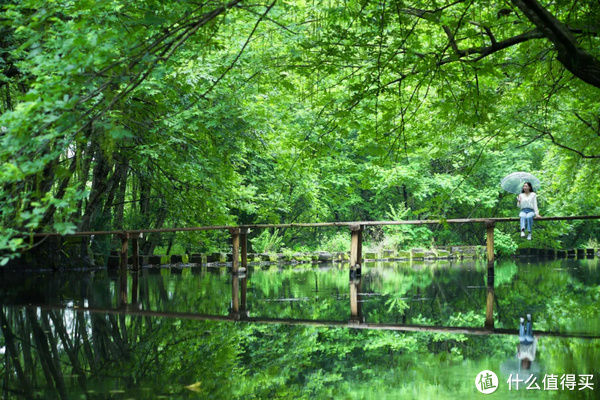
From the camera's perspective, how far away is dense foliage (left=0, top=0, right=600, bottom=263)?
4.13m

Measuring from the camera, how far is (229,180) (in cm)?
1544

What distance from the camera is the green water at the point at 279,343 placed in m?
4.17

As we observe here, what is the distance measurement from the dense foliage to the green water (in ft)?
3.75

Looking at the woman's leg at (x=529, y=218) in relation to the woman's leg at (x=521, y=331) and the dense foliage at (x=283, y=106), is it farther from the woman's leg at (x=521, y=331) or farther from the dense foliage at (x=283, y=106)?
the woman's leg at (x=521, y=331)

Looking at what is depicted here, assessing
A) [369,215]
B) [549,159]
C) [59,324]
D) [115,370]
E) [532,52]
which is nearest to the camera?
[115,370]

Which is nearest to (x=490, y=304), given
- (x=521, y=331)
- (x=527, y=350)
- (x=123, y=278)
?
(x=521, y=331)

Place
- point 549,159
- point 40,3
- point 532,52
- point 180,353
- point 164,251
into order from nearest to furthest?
1. point 40,3
2. point 180,353
3. point 532,52
4. point 549,159
5. point 164,251

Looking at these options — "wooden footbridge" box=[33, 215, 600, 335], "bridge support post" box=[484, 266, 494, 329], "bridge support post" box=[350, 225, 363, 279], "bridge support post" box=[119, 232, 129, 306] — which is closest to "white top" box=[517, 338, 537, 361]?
"wooden footbridge" box=[33, 215, 600, 335]

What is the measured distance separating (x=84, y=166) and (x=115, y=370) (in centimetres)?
1075

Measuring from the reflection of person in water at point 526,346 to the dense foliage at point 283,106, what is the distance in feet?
5.00

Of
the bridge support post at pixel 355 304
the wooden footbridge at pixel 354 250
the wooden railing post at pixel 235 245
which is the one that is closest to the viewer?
the bridge support post at pixel 355 304

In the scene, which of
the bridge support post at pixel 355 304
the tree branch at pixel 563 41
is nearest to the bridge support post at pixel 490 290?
the bridge support post at pixel 355 304

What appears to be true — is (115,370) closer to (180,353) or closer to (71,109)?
(180,353)

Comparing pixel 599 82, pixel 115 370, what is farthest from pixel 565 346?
pixel 115 370
